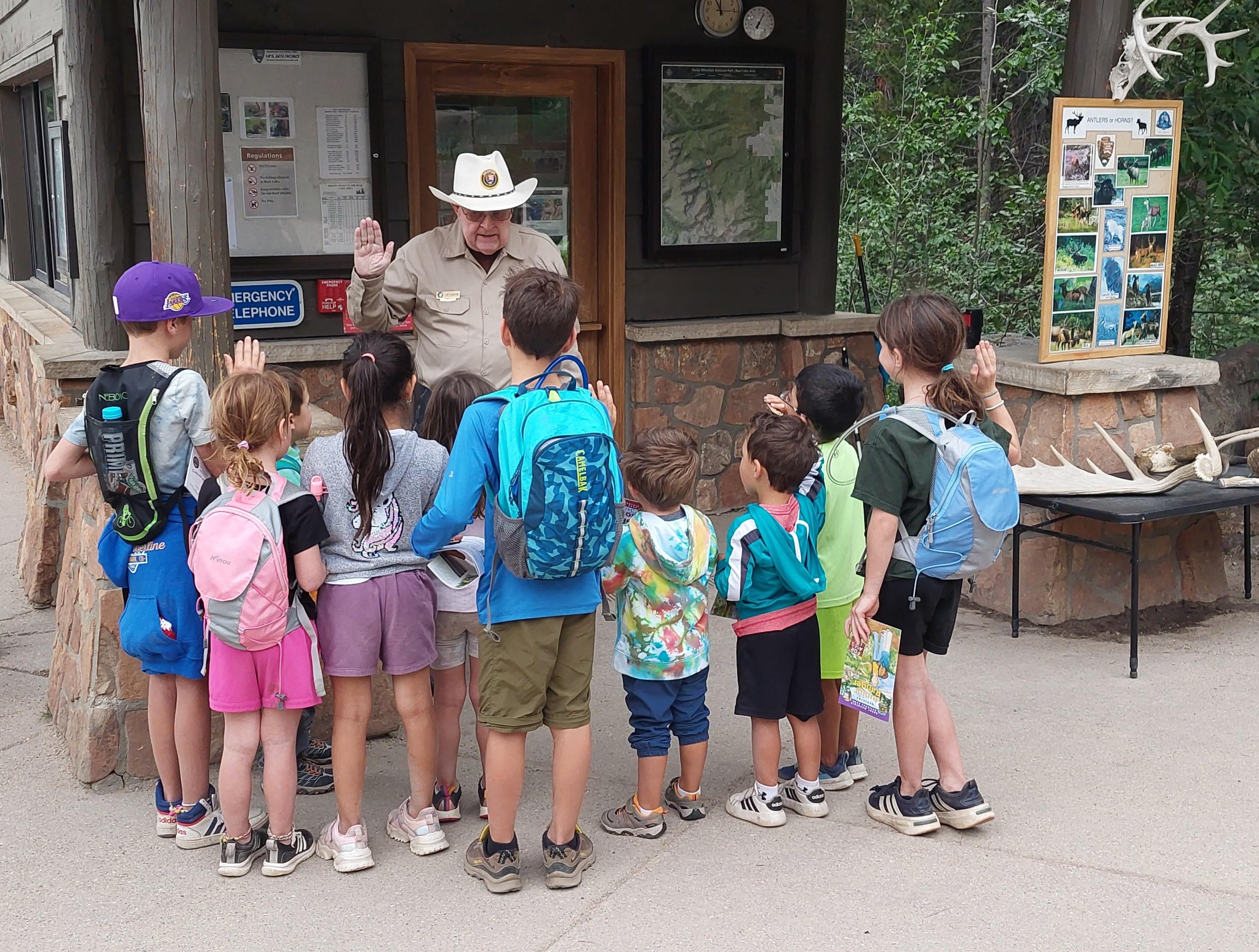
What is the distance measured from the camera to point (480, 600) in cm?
317

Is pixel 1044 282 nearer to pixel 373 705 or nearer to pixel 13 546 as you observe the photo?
pixel 373 705

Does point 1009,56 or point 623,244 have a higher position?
point 1009,56

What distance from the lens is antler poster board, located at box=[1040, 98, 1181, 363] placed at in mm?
5207

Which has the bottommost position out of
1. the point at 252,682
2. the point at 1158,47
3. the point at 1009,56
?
the point at 252,682

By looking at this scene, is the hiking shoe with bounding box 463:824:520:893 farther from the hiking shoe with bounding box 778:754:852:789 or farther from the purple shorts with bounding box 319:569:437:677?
the hiking shoe with bounding box 778:754:852:789

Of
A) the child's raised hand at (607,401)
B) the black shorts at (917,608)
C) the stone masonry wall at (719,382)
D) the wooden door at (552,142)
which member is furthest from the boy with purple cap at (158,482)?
the stone masonry wall at (719,382)

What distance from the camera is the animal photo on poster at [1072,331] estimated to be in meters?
5.38

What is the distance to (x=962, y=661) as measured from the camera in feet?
16.3

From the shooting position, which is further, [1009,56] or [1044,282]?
[1009,56]

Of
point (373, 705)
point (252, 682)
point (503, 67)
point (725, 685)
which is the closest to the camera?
point (252, 682)

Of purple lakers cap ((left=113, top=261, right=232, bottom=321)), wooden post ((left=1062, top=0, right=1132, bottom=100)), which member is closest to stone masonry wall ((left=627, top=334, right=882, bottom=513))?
wooden post ((left=1062, top=0, right=1132, bottom=100))

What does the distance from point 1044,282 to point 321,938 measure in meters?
3.79

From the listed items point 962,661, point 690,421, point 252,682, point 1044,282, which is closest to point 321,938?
point 252,682

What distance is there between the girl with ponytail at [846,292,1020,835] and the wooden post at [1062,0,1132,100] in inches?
93.1
